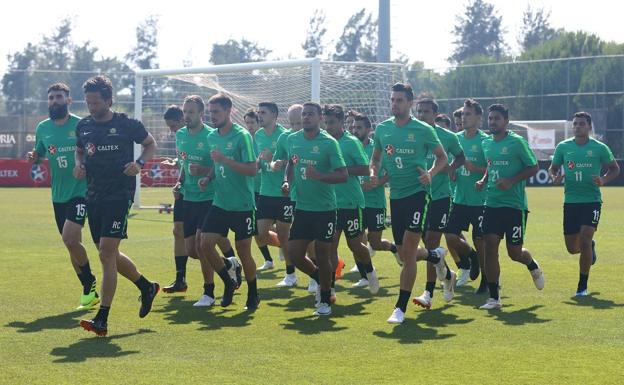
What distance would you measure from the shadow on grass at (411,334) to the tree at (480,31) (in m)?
110

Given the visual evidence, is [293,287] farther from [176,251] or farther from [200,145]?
[200,145]

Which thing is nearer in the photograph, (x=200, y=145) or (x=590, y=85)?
(x=200, y=145)

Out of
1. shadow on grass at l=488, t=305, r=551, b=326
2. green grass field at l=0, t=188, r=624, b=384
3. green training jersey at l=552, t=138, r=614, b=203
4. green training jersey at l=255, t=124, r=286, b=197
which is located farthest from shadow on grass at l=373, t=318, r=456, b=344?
green training jersey at l=255, t=124, r=286, b=197

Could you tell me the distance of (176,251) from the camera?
45.1 feet

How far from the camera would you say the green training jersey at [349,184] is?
12.6 metres

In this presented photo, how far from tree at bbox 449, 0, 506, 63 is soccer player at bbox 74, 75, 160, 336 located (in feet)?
364

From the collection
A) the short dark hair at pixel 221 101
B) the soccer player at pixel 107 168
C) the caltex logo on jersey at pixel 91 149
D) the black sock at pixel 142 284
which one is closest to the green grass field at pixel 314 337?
the black sock at pixel 142 284

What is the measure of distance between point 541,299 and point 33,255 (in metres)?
9.00

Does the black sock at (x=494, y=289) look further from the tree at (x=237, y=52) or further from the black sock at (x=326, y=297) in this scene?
the tree at (x=237, y=52)

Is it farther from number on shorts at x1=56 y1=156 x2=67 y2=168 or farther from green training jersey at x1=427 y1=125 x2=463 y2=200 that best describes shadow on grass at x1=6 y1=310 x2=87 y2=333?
green training jersey at x1=427 y1=125 x2=463 y2=200

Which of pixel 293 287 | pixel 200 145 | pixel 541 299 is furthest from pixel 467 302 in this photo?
pixel 200 145

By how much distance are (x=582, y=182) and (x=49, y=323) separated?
21.8 ft

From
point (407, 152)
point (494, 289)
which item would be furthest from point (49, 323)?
point (494, 289)

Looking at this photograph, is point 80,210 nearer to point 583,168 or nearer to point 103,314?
point 103,314
